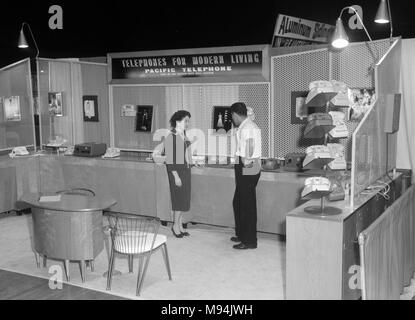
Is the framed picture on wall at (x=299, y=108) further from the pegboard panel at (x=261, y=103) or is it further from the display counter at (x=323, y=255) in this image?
the display counter at (x=323, y=255)

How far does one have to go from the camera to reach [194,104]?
7.40 metres

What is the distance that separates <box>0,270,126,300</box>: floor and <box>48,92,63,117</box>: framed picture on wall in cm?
363

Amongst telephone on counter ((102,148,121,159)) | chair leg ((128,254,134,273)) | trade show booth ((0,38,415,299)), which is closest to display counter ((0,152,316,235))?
trade show booth ((0,38,415,299))

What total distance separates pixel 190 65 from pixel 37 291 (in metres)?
3.61

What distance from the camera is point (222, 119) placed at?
7.15 metres

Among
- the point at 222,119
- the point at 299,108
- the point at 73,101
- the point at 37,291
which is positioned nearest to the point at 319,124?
the point at 299,108

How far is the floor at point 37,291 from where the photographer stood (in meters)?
4.83

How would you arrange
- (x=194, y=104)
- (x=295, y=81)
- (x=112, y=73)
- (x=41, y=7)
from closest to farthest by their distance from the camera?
(x=295, y=81) < (x=194, y=104) < (x=112, y=73) < (x=41, y=7)

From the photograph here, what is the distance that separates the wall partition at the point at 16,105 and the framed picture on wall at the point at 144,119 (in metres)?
1.74

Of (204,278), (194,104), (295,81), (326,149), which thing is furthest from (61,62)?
(326,149)

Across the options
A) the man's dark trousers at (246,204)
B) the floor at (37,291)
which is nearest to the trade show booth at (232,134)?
the man's dark trousers at (246,204)

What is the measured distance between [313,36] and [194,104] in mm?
2615

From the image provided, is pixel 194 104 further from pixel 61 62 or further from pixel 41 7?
pixel 41 7

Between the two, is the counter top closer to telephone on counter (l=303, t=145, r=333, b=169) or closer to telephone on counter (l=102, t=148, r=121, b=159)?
telephone on counter (l=303, t=145, r=333, b=169)
